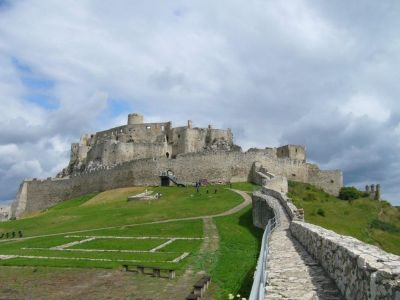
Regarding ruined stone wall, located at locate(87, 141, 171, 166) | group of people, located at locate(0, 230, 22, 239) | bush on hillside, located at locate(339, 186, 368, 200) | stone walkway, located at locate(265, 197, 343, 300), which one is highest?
ruined stone wall, located at locate(87, 141, 171, 166)

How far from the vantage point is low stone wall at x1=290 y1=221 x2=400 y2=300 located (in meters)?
5.56

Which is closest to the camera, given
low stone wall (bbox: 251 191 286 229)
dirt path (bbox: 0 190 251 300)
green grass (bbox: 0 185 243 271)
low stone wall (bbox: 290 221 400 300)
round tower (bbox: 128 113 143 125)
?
low stone wall (bbox: 290 221 400 300)

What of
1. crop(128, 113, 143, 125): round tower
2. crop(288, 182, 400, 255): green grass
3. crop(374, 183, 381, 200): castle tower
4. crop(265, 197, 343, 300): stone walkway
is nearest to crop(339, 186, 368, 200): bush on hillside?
crop(374, 183, 381, 200): castle tower

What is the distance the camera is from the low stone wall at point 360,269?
556 cm

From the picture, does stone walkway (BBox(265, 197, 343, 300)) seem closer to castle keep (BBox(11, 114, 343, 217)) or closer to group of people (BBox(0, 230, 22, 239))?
group of people (BBox(0, 230, 22, 239))

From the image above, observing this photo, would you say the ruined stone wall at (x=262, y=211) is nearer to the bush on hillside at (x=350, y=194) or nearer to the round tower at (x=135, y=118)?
the bush on hillside at (x=350, y=194)

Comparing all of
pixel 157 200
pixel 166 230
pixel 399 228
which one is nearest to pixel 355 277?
pixel 166 230

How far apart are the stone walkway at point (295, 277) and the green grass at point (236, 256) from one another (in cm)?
208

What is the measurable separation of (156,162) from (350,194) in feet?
90.7

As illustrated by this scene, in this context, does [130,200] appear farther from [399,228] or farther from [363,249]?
[363,249]

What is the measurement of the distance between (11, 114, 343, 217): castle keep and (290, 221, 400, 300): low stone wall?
53.7 meters

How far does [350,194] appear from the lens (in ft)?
212

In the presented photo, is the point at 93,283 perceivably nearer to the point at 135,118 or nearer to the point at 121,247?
the point at 121,247

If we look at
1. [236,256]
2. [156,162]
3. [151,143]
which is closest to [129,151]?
[151,143]
